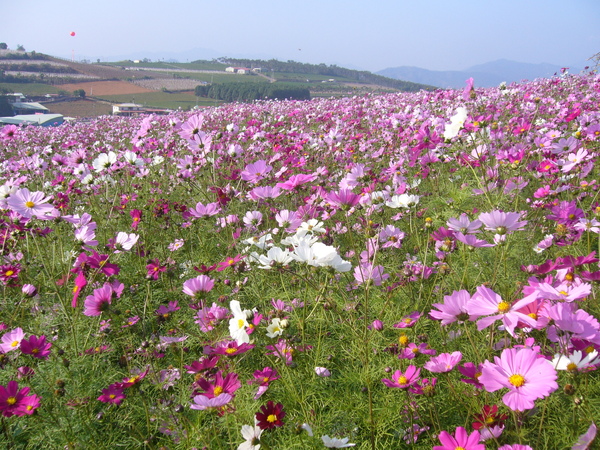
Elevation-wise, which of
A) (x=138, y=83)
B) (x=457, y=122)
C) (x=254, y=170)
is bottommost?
(x=254, y=170)

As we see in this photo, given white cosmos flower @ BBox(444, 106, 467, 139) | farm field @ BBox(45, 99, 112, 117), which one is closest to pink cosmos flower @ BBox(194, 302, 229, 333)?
white cosmos flower @ BBox(444, 106, 467, 139)

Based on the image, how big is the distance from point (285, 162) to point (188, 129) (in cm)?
101

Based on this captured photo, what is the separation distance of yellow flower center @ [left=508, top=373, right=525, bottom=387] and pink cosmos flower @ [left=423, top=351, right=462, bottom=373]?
7.2 inches

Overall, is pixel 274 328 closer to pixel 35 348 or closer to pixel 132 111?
pixel 35 348

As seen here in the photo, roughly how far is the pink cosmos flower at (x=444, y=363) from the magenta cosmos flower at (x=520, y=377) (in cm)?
18

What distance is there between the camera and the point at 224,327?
1.40m

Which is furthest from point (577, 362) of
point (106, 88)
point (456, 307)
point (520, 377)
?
point (106, 88)

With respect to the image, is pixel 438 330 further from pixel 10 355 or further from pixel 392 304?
pixel 10 355

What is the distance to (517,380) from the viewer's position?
68 cm

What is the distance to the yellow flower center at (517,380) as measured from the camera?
673 millimetres

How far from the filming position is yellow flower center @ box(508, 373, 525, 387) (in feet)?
2.21

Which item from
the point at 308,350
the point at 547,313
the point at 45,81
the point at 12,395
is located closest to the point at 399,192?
the point at 308,350

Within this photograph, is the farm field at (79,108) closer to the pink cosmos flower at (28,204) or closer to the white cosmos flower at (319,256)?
the pink cosmos flower at (28,204)

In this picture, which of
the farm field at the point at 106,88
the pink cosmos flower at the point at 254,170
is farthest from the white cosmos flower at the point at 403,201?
the farm field at the point at 106,88
